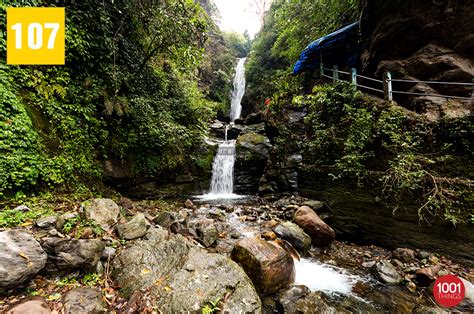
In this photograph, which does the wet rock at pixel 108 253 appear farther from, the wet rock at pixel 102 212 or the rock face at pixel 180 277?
the wet rock at pixel 102 212

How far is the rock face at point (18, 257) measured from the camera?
226cm

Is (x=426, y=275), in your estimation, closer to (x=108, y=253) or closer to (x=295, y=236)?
(x=295, y=236)

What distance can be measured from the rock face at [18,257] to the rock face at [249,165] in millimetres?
8422

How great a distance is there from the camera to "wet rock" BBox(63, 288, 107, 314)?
2332 mm

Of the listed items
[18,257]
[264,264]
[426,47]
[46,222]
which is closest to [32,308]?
[18,257]

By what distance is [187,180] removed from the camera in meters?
9.54

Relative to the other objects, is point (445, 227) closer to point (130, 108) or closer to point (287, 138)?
point (287, 138)

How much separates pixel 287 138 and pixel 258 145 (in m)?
2.58

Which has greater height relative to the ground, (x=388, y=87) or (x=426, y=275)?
(x=388, y=87)

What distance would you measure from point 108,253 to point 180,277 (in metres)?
1.14

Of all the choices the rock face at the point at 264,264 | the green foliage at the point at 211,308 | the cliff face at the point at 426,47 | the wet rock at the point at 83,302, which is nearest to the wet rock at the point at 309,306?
the rock face at the point at 264,264

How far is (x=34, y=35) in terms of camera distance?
4289 millimetres

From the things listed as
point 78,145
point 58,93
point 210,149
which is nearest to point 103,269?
point 78,145

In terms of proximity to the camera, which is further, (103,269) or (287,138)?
(287,138)
